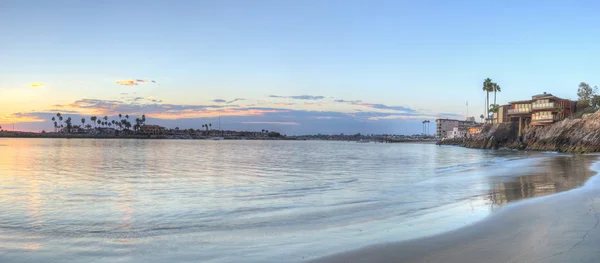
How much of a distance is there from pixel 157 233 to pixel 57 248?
259 centimetres

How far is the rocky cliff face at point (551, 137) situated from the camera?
222ft

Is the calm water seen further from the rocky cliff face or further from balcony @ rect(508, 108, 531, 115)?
balcony @ rect(508, 108, 531, 115)

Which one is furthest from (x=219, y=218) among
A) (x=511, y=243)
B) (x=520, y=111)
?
(x=520, y=111)

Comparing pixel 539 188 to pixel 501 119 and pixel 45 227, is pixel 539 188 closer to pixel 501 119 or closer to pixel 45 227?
pixel 45 227

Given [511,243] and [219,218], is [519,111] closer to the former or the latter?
[219,218]

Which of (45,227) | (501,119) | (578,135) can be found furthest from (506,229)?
(501,119)

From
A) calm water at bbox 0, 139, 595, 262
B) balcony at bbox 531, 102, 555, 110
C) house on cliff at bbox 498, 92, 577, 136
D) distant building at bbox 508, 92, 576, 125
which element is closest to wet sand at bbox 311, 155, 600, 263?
calm water at bbox 0, 139, 595, 262

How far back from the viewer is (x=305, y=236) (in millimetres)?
10477

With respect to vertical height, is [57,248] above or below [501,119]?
below

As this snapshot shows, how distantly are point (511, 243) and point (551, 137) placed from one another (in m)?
87.9

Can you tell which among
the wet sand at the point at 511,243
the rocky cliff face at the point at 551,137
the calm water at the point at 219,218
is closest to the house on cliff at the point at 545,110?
the rocky cliff face at the point at 551,137

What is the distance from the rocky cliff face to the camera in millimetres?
67812

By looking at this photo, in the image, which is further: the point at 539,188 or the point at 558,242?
the point at 539,188

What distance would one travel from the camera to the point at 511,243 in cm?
845
